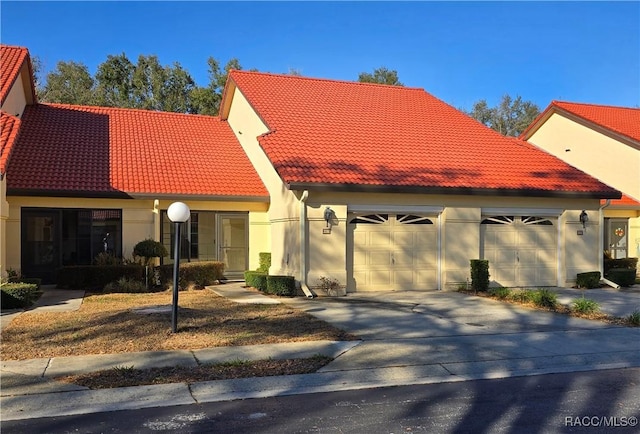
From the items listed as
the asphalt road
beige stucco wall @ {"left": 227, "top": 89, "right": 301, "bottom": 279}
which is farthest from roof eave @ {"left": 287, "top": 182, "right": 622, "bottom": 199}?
→ the asphalt road

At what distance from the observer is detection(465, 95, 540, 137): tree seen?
57.0 metres

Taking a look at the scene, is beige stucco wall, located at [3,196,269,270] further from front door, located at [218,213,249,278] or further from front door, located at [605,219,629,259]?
front door, located at [605,219,629,259]

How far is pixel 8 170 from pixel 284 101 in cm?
932

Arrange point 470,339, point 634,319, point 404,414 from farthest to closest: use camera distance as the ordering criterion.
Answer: point 634,319
point 470,339
point 404,414

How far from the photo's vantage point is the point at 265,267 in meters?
18.1

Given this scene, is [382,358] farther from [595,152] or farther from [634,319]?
[595,152]

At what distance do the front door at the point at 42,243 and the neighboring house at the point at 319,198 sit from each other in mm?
40

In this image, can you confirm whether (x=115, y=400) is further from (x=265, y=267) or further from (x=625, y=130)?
(x=625, y=130)

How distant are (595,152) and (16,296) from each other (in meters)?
23.9

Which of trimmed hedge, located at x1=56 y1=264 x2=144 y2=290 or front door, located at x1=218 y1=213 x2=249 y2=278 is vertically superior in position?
front door, located at x1=218 y1=213 x2=249 y2=278

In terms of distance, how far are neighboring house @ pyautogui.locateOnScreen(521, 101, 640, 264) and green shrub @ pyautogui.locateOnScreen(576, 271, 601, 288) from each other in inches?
217

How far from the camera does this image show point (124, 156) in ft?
63.4

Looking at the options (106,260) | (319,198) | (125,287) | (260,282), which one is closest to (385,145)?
(319,198)

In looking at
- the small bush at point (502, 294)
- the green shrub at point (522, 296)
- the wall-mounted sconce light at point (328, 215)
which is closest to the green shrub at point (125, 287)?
the wall-mounted sconce light at point (328, 215)
